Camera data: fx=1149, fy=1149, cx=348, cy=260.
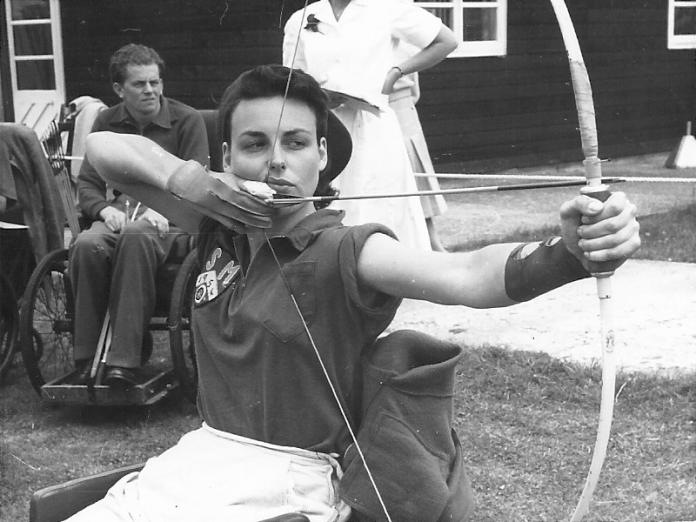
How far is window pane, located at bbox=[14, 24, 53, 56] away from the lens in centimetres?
280

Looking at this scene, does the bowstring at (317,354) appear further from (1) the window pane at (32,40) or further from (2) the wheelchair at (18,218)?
(2) the wheelchair at (18,218)

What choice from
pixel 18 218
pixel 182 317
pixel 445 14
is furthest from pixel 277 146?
pixel 18 218

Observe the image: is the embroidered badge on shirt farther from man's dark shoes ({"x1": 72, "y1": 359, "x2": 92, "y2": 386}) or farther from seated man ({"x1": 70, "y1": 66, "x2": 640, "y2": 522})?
man's dark shoes ({"x1": 72, "y1": 359, "x2": 92, "y2": 386})

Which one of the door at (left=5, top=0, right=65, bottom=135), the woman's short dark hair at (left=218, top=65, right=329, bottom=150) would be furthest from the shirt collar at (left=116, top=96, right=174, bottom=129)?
the woman's short dark hair at (left=218, top=65, right=329, bottom=150)

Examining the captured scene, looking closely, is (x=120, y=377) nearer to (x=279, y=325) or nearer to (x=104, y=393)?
(x=104, y=393)

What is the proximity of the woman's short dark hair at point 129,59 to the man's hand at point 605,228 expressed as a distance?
1.43 meters

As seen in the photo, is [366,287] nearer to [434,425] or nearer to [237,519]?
[434,425]

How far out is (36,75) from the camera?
2.91 m

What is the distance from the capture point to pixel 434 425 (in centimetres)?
166

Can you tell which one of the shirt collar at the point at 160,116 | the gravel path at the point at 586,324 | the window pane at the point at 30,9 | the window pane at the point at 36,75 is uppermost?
the window pane at the point at 30,9

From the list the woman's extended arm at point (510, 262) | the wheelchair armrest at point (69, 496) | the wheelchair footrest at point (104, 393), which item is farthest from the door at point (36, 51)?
the woman's extended arm at point (510, 262)

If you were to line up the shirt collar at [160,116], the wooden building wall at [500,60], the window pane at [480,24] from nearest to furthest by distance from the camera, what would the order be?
the wooden building wall at [500,60] → the window pane at [480,24] → the shirt collar at [160,116]

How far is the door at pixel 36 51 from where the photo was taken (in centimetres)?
277

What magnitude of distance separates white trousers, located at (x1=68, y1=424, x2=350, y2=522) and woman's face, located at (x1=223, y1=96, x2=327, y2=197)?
0.40 metres
